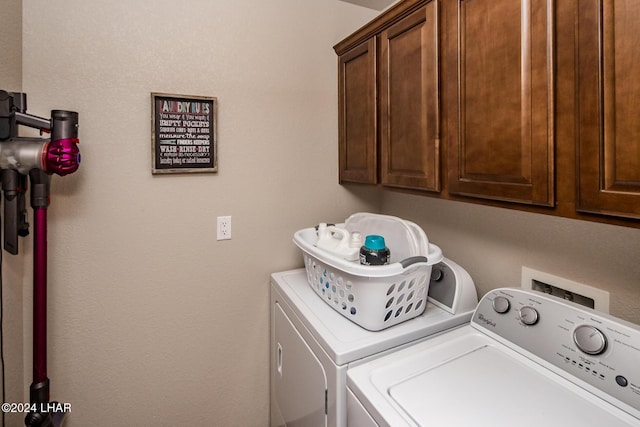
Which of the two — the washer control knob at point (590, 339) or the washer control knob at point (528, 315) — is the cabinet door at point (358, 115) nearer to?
the washer control knob at point (528, 315)

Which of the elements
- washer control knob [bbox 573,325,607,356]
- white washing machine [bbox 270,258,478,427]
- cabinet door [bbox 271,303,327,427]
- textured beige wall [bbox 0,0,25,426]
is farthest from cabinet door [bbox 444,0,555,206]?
textured beige wall [bbox 0,0,25,426]

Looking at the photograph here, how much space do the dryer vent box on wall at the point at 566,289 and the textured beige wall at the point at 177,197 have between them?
1.02 meters

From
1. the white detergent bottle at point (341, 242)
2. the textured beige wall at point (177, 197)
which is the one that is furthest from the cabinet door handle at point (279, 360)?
the white detergent bottle at point (341, 242)

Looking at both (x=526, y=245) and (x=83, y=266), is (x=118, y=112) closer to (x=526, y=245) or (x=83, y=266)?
(x=83, y=266)

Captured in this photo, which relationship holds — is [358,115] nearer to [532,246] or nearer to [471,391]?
[532,246]

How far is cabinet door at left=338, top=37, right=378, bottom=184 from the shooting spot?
4.92ft

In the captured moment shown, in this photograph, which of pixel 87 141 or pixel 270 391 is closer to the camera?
pixel 87 141

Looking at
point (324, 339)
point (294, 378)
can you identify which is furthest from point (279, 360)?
point (324, 339)

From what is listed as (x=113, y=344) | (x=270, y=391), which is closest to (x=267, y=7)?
(x=113, y=344)

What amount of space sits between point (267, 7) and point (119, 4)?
670 mm

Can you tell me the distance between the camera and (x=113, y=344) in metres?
1.45

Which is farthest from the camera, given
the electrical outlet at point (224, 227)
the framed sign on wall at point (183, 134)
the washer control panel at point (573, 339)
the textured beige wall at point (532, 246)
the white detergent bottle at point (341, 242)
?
the electrical outlet at point (224, 227)

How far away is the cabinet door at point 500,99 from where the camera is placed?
839mm

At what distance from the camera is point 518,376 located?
0.92 meters
